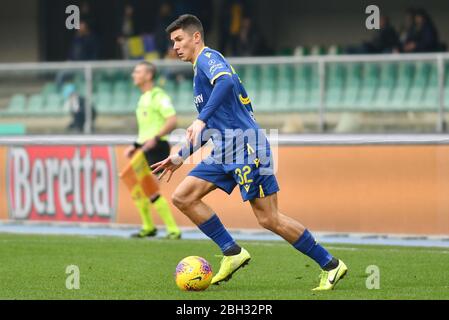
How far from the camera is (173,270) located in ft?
41.2

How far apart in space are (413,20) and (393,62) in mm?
2378

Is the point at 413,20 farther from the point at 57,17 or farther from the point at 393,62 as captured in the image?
the point at 57,17

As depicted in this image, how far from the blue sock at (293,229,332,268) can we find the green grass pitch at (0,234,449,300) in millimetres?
282

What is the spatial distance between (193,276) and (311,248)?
1.04 metres

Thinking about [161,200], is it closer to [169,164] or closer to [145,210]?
[145,210]

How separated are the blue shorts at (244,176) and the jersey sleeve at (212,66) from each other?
0.81 m

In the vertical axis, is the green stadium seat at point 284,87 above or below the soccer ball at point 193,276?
above

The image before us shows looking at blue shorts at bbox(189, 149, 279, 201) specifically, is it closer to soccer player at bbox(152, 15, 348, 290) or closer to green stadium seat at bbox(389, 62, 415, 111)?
soccer player at bbox(152, 15, 348, 290)

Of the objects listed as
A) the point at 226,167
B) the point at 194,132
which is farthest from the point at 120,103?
the point at 194,132

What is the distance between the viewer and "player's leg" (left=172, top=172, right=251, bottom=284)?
36.0 feet

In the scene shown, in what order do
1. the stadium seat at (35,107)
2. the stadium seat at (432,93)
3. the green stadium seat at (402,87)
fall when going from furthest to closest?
the stadium seat at (35,107)
the green stadium seat at (402,87)
the stadium seat at (432,93)

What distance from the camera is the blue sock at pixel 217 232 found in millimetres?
11094

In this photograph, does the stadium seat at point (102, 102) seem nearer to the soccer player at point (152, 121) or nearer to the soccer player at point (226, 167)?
the soccer player at point (152, 121)

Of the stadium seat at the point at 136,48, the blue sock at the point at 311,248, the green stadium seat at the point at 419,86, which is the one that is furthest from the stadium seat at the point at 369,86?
the blue sock at the point at 311,248
